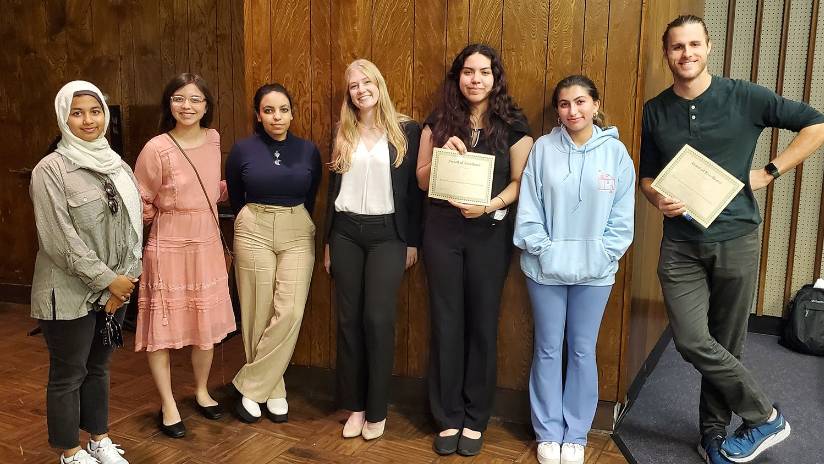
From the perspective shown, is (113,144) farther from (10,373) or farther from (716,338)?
(716,338)

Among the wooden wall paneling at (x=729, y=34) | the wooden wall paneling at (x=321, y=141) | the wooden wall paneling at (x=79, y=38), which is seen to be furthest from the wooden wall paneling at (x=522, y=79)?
the wooden wall paneling at (x=79, y=38)

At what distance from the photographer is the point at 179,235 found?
120 inches

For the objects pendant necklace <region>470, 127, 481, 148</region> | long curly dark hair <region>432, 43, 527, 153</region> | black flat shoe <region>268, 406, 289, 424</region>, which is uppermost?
long curly dark hair <region>432, 43, 527, 153</region>

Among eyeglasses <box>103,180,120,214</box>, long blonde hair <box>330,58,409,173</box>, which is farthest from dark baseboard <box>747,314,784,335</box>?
eyeglasses <box>103,180,120,214</box>

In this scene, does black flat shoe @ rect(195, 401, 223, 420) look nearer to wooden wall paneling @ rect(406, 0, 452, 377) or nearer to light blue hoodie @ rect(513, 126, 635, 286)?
wooden wall paneling @ rect(406, 0, 452, 377)

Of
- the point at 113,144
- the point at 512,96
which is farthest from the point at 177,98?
the point at 113,144

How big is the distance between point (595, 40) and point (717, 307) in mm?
1193

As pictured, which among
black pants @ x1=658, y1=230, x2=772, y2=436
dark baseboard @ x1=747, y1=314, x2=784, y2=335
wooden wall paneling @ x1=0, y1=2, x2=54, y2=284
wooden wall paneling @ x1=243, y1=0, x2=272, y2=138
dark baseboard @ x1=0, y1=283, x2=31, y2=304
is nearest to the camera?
black pants @ x1=658, y1=230, x2=772, y2=436

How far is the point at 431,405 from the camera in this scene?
313cm

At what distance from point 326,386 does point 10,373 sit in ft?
5.94

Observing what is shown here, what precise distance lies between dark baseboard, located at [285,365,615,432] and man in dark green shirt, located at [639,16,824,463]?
19.0 inches

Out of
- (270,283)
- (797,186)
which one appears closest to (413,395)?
(270,283)

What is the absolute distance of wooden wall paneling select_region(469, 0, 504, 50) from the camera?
3.10 metres

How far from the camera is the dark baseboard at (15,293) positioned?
540 centimetres
